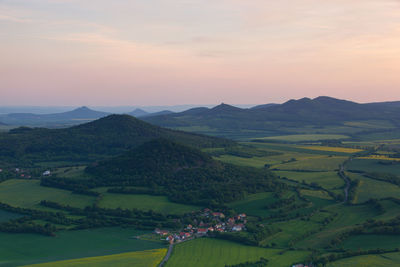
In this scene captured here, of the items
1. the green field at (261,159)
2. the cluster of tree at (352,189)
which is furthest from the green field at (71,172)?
the cluster of tree at (352,189)

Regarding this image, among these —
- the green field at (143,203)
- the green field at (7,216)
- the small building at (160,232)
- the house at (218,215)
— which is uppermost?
the green field at (143,203)

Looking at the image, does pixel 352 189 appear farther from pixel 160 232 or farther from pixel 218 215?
pixel 160 232

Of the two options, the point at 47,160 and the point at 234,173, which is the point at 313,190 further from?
the point at 47,160

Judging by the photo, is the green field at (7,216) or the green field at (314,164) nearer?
the green field at (7,216)

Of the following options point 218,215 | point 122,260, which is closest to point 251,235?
point 218,215

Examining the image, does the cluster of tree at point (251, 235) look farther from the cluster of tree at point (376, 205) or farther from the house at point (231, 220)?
the cluster of tree at point (376, 205)

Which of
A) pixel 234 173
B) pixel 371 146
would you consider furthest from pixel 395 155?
pixel 234 173

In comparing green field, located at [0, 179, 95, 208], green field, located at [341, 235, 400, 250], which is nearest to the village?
green field, located at [341, 235, 400, 250]

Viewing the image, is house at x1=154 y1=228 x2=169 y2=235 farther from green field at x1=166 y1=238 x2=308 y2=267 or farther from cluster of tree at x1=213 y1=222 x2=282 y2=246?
cluster of tree at x1=213 y1=222 x2=282 y2=246
